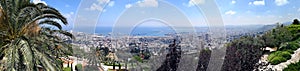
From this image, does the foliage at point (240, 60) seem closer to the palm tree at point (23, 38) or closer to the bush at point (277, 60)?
the palm tree at point (23, 38)

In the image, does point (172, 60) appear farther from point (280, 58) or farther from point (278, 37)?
point (278, 37)

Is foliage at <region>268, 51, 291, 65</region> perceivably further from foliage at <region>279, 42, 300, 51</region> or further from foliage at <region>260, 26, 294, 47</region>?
foliage at <region>260, 26, 294, 47</region>

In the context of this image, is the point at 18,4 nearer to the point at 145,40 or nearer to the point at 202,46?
the point at 202,46

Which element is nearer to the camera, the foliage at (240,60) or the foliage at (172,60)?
the foliage at (172,60)

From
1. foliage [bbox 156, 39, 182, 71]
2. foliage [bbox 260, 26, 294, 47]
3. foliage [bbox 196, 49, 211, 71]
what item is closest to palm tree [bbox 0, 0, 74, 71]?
foliage [bbox 156, 39, 182, 71]

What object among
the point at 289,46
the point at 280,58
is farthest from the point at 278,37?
the point at 280,58

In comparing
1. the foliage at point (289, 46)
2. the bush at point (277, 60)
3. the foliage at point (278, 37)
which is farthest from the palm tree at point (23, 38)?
the foliage at point (278, 37)

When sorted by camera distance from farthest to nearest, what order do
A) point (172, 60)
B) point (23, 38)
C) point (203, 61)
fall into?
point (203, 61), point (172, 60), point (23, 38)

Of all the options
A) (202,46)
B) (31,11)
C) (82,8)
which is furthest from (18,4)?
(202,46)
